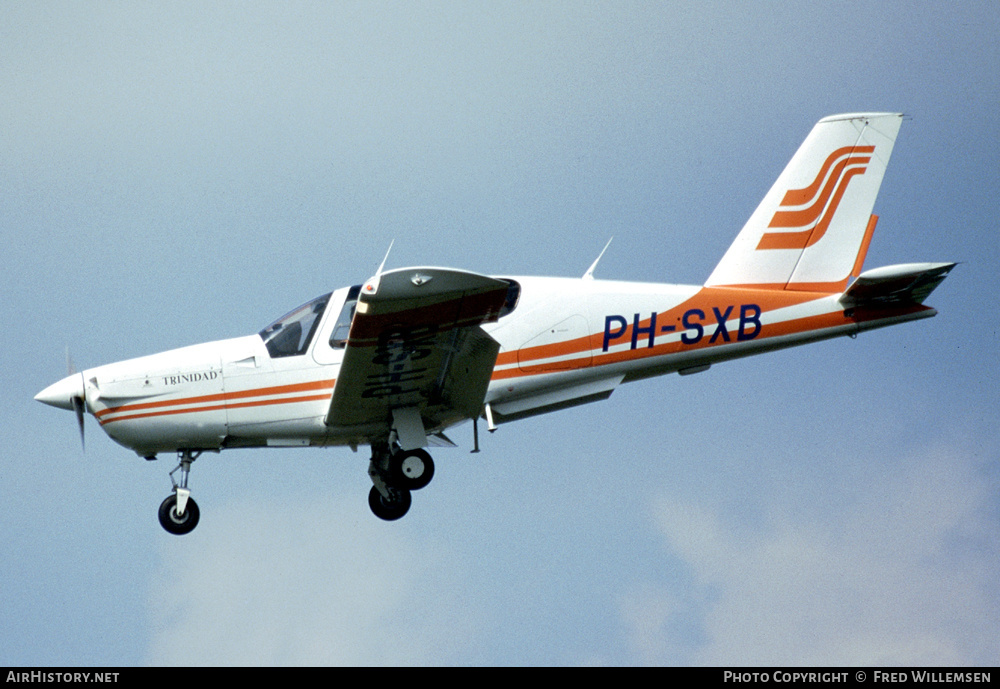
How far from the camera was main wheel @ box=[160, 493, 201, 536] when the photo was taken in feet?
51.1

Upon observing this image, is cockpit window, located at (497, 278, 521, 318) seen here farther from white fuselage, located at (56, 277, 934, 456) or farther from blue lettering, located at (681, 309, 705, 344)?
blue lettering, located at (681, 309, 705, 344)

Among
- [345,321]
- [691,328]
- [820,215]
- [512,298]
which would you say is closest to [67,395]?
[345,321]

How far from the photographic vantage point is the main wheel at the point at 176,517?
1559cm

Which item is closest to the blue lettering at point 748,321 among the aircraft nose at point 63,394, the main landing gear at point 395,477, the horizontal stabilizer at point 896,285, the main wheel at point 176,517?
the horizontal stabilizer at point 896,285

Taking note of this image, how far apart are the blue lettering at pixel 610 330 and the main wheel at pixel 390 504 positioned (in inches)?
120

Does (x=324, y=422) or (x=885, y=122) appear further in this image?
(x=885, y=122)

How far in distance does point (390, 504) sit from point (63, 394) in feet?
13.3

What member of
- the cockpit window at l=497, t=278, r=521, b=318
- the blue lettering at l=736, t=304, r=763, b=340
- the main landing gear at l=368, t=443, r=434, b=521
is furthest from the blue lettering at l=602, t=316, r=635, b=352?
the main landing gear at l=368, t=443, r=434, b=521

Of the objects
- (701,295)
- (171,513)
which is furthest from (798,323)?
(171,513)
